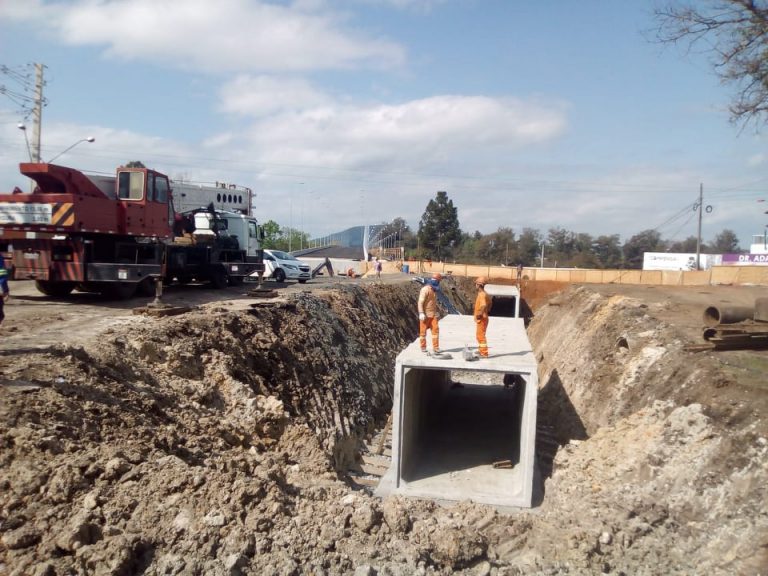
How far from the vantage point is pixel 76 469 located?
5.80 metres

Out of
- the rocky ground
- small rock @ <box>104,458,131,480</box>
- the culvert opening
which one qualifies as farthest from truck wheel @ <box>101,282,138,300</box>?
small rock @ <box>104,458,131,480</box>

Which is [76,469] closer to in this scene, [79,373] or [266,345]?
[79,373]

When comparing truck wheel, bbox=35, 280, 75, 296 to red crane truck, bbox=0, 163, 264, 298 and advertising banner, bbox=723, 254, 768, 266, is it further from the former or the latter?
advertising banner, bbox=723, 254, 768, 266

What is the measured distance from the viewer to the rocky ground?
5633 millimetres

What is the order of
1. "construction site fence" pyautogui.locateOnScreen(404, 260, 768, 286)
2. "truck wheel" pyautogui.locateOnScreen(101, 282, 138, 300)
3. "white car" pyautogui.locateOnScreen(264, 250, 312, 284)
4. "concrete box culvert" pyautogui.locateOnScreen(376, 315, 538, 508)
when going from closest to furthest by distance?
"concrete box culvert" pyautogui.locateOnScreen(376, 315, 538, 508), "truck wheel" pyautogui.locateOnScreen(101, 282, 138, 300), "white car" pyautogui.locateOnScreen(264, 250, 312, 284), "construction site fence" pyautogui.locateOnScreen(404, 260, 768, 286)

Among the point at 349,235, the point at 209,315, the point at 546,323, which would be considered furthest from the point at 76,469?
the point at 349,235

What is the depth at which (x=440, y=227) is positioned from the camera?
3447 inches

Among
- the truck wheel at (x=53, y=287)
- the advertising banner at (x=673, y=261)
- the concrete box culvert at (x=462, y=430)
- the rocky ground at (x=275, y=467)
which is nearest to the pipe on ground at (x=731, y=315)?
the rocky ground at (x=275, y=467)

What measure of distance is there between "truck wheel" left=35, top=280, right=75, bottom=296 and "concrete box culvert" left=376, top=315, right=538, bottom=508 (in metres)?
8.55

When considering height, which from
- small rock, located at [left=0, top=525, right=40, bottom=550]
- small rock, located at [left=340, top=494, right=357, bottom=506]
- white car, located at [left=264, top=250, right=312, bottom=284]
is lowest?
small rock, located at [left=340, top=494, right=357, bottom=506]

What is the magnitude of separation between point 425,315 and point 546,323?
Result: 67.6 ft

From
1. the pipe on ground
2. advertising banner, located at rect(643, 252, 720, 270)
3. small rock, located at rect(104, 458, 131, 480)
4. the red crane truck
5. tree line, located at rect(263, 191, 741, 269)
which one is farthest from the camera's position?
tree line, located at rect(263, 191, 741, 269)

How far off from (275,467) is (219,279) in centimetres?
A: 1223

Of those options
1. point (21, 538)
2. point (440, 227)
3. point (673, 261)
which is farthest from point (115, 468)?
point (440, 227)
